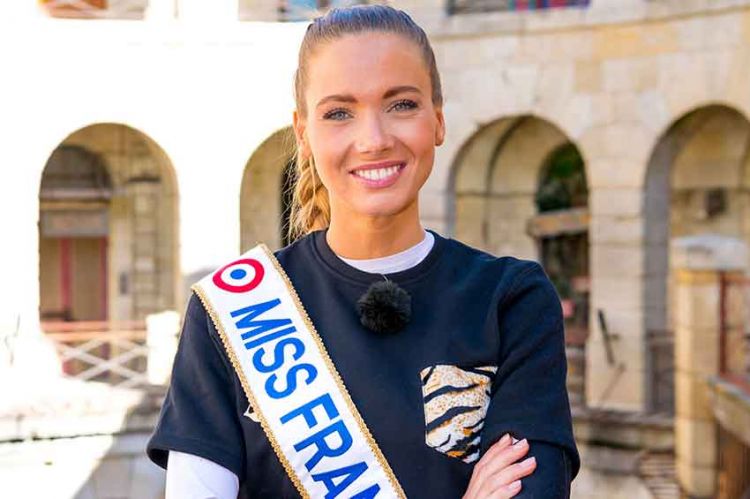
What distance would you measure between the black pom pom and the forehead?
16.2 inches

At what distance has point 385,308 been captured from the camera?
3.22 metres

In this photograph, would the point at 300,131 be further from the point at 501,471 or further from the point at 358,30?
the point at 501,471

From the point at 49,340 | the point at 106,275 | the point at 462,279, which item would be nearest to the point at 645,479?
the point at 49,340

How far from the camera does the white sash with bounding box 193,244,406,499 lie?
10.7 ft

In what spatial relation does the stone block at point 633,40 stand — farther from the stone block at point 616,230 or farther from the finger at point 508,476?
the finger at point 508,476

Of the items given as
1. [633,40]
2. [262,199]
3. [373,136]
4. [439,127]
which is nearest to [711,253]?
[633,40]

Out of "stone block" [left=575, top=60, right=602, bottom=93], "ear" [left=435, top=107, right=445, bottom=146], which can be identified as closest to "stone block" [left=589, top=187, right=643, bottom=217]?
"stone block" [left=575, top=60, right=602, bottom=93]

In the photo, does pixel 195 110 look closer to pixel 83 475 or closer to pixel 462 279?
pixel 83 475

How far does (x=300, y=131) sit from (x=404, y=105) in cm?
30

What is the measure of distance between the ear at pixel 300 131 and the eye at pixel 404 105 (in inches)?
9.7

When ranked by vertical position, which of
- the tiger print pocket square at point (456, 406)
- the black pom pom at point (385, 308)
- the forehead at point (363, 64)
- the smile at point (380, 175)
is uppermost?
the forehead at point (363, 64)

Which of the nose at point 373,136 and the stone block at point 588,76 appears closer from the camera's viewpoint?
the nose at point 373,136

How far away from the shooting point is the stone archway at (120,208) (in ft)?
80.6

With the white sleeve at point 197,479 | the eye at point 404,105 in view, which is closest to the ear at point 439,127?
the eye at point 404,105
